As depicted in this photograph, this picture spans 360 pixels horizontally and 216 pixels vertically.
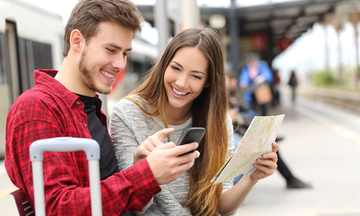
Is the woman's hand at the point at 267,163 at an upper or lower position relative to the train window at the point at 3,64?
lower

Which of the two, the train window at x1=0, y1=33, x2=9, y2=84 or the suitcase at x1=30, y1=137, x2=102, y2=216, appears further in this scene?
the train window at x1=0, y1=33, x2=9, y2=84

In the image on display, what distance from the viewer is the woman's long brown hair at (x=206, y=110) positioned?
→ 1.93 metres

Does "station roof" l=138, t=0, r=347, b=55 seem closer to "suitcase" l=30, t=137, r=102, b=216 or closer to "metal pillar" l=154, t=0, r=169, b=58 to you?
"metal pillar" l=154, t=0, r=169, b=58

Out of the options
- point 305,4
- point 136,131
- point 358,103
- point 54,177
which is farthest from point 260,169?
point 358,103

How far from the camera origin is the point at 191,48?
6.41 ft

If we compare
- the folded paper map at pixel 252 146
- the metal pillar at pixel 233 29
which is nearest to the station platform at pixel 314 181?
the folded paper map at pixel 252 146

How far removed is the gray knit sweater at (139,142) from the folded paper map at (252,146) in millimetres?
344

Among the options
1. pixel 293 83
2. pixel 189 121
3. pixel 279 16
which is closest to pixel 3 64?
pixel 189 121

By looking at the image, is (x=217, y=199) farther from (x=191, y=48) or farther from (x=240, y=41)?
(x=240, y=41)

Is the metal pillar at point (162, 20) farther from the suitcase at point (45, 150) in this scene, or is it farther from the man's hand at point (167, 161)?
the suitcase at point (45, 150)

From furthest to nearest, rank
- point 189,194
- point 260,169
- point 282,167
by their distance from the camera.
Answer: point 282,167, point 189,194, point 260,169

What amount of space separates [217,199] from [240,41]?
16.1m

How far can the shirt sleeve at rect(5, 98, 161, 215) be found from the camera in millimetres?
1192

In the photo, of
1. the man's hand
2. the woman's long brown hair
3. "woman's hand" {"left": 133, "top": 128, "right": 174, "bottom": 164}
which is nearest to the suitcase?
the man's hand
